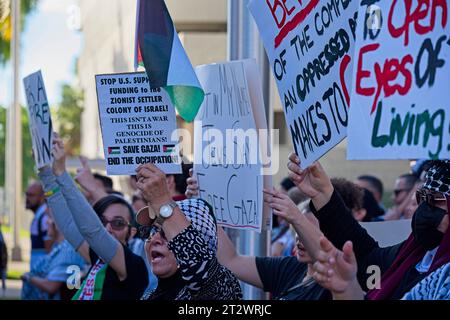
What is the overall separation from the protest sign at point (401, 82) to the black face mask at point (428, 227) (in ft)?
2.67

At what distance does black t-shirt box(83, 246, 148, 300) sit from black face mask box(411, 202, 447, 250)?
6.06ft

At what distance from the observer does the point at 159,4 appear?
4840 millimetres

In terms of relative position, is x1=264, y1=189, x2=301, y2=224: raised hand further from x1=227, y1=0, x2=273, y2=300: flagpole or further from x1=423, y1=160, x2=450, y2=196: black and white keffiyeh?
x1=227, y1=0, x2=273, y2=300: flagpole

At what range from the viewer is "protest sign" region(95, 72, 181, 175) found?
4.71 m

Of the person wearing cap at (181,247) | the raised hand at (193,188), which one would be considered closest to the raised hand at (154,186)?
the person wearing cap at (181,247)

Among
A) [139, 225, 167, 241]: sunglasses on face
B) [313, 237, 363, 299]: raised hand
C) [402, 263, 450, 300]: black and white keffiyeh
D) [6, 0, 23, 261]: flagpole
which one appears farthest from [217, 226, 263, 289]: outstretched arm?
[6, 0, 23, 261]: flagpole

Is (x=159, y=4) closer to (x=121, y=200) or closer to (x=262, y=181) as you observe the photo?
(x=262, y=181)

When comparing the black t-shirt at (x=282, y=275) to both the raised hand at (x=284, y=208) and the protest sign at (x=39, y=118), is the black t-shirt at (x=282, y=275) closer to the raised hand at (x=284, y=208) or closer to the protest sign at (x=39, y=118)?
the raised hand at (x=284, y=208)

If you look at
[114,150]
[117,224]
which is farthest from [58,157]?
[114,150]

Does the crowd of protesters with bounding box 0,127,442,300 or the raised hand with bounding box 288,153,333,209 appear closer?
the crowd of protesters with bounding box 0,127,442,300

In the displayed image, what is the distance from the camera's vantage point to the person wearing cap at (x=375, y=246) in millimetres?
3234

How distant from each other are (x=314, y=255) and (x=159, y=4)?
4.53ft

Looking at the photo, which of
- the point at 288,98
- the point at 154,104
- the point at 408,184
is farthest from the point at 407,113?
the point at 408,184

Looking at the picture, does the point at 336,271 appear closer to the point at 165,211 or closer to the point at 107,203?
the point at 165,211
